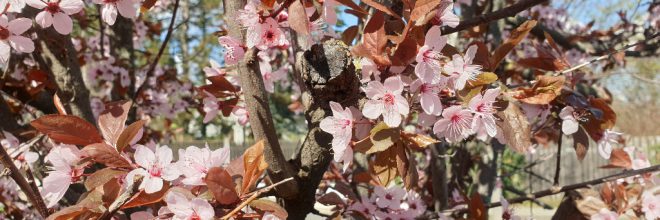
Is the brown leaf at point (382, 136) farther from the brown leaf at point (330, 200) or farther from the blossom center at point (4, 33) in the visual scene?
the blossom center at point (4, 33)

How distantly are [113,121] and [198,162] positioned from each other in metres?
0.19

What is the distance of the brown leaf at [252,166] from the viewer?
960 mm

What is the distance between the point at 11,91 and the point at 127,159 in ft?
4.73

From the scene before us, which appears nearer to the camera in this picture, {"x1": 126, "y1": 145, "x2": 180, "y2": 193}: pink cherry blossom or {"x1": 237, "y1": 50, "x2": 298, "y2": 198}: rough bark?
{"x1": 126, "y1": 145, "x2": 180, "y2": 193}: pink cherry blossom

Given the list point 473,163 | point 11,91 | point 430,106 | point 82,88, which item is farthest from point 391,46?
point 473,163

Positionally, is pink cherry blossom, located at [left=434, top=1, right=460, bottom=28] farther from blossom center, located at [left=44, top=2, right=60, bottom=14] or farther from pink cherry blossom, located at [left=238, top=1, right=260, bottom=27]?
blossom center, located at [left=44, top=2, right=60, bottom=14]

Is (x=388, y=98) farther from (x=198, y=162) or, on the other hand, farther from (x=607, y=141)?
(x=607, y=141)

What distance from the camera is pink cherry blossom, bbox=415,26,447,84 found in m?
0.95

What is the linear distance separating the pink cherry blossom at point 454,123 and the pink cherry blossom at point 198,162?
0.38m

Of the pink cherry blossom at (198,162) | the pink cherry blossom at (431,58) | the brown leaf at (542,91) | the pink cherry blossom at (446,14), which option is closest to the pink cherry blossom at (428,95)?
the pink cherry blossom at (431,58)

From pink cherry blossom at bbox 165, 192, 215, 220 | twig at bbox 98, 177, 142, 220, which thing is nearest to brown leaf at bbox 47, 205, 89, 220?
twig at bbox 98, 177, 142, 220

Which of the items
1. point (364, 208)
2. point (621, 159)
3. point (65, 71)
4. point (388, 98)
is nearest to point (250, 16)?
point (388, 98)

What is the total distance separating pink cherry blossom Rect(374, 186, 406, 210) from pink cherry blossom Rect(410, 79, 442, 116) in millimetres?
596

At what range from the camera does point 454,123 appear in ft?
3.40
